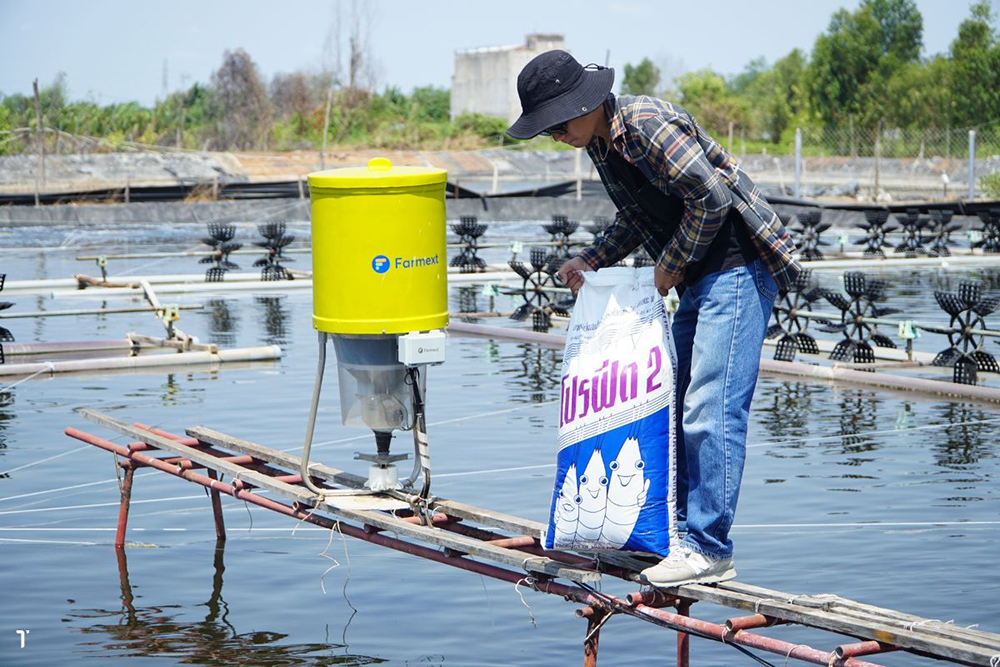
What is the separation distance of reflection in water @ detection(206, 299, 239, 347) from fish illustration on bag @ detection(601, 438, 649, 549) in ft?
38.1

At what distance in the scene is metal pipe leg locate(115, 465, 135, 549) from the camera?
6.85 m

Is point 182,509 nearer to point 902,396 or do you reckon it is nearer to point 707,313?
point 707,313

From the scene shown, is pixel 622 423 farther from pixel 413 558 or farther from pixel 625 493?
pixel 413 558

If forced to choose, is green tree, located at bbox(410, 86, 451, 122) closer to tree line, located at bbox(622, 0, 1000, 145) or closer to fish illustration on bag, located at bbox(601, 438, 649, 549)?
tree line, located at bbox(622, 0, 1000, 145)

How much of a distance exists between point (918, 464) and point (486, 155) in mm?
59841

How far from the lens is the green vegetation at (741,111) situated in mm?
52469

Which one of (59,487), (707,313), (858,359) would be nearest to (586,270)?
(707,313)

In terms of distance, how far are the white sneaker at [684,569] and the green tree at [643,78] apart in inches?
4732

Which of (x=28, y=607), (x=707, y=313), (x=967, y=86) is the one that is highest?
(x=967, y=86)

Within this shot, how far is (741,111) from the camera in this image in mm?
76438

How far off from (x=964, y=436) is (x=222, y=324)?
1008cm

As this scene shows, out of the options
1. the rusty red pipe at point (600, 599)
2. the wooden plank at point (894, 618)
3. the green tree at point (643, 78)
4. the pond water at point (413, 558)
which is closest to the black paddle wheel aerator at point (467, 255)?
the pond water at point (413, 558)

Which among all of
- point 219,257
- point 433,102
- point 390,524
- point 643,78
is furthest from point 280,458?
point 643,78

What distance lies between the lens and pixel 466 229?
2381 centimetres
